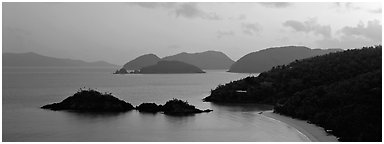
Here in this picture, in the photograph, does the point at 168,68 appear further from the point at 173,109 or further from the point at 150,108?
the point at 173,109

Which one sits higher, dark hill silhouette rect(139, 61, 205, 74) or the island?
dark hill silhouette rect(139, 61, 205, 74)

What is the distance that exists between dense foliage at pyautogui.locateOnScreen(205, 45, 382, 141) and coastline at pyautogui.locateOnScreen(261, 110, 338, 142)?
432 millimetres

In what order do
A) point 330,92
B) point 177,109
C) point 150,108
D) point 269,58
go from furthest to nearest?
point 269,58 → point 150,108 → point 177,109 → point 330,92

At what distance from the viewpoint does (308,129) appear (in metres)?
22.7

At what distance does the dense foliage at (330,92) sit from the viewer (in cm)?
2002

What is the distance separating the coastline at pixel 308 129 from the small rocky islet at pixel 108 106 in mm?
6547

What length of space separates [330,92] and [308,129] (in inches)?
208

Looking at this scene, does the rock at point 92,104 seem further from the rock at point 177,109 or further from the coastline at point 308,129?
the coastline at point 308,129

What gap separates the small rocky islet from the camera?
31844 millimetres

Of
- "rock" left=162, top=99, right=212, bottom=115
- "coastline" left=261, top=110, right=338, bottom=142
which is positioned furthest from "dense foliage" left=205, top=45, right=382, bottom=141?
"rock" left=162, top=99, right=212, bottom=115

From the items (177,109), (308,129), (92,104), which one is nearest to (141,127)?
(177,109)

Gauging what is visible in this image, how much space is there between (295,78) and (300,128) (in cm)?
1731

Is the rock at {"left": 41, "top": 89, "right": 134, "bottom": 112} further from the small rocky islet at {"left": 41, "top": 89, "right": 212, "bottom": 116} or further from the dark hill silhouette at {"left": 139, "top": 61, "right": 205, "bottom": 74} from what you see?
the dark hill silhouette at {"left": 139, "top": 61, "right": 205, "bottom": 74}

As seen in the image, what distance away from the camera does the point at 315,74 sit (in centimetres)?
3931
